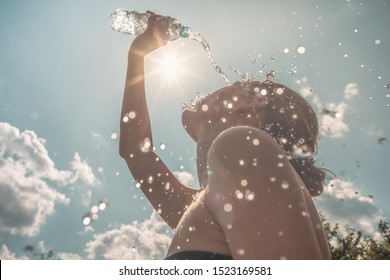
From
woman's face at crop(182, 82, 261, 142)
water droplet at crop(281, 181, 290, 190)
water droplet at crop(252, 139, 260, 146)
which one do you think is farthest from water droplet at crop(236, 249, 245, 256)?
woman's face at crop(182, 82, 261, 142)

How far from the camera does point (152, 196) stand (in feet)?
11.2

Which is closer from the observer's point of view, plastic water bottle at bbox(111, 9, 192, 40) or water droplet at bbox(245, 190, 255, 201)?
water droplet at bbox(245, 190, 255, 201)

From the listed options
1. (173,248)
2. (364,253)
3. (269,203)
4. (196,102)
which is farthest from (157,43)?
(364,253)

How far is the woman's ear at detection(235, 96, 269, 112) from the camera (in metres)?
2.53

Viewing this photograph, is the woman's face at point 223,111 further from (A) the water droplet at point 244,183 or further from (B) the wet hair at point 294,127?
(A) the water droplet at point 244,183

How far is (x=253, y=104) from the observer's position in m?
2.53

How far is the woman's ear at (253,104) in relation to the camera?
253 centimetres

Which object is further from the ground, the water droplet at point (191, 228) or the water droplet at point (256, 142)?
the water droplet at point (256, 142)

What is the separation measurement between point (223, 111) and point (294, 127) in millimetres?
601

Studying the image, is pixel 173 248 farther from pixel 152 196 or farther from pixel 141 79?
pixel 141 79

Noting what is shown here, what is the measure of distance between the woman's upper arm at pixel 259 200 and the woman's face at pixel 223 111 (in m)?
1.17

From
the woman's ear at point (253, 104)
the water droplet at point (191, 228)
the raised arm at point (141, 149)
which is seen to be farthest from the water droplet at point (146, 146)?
the water droplet at point (191, 228)

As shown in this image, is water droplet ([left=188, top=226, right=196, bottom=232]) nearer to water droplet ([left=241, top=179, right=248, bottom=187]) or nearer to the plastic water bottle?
water droplet ([left=241, top=179, right=248, bottom=187])
